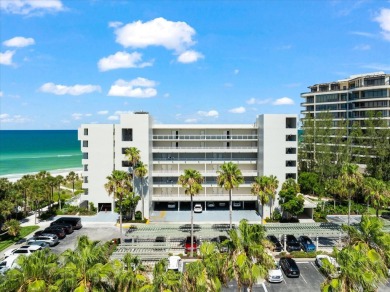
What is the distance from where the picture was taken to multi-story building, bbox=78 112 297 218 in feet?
198

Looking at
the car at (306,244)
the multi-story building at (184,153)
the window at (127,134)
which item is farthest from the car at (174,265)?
the window at (127,134)

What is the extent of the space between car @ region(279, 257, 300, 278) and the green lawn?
37.1 meters

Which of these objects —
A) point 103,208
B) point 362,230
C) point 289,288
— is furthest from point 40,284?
point 103,208

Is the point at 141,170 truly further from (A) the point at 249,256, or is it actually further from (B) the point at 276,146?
(A) the point at 249,256

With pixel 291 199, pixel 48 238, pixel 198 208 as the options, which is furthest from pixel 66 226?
pixel 291 199

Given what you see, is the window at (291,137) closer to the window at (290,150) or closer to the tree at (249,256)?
the window at (290,150)

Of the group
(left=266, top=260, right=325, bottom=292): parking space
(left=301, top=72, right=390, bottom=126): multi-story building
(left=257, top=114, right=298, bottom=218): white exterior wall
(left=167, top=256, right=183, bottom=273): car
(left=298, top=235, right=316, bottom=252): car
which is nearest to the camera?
(left=266, top=260, right=325, bottom=292): parking space

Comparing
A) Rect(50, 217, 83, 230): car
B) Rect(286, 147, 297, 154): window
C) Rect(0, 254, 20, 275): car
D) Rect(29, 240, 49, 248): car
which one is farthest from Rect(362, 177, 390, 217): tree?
Rect(0, 254, 20, 275): car

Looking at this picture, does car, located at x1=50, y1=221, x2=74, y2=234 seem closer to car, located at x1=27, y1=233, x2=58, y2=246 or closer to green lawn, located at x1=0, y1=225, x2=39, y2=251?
green lawn, located at x1=0, y1=225, x2=39, y2=251

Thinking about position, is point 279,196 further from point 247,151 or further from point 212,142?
point 212,142

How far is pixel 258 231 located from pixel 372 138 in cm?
6262

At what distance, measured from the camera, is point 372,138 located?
73.6 m

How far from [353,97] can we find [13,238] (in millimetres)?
91158

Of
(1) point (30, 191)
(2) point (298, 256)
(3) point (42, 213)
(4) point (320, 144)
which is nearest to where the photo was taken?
(2) point (298, 256)
